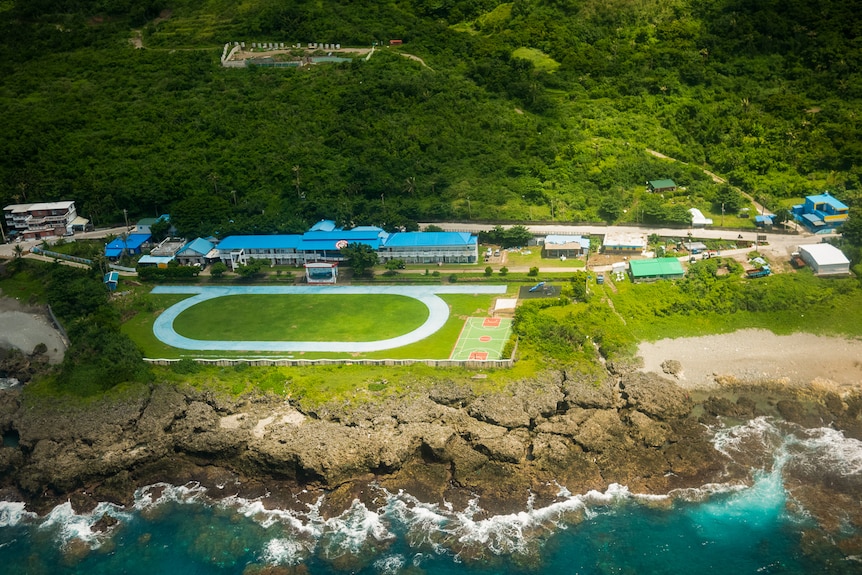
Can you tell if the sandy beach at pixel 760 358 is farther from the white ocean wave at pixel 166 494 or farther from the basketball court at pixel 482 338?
the white ocean wave at pixel 166 494

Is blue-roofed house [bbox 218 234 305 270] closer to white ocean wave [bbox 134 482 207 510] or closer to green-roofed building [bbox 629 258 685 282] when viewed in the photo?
white ocean wave [bbox 134 482 207 510]

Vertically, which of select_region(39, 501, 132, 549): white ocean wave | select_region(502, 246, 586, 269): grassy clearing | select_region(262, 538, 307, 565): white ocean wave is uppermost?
select_region(502, 246, 586, 269): grassy clearing

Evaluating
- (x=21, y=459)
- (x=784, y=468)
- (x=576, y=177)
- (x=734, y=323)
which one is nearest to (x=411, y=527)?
(x=784, y=468)

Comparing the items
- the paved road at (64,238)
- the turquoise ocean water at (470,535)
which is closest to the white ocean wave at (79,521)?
the turquoise ocean water at (470,535)

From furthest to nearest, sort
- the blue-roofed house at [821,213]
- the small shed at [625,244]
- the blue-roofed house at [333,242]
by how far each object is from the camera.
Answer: the blue-roofed house at [333,242], the small shed at [625,244], the blue-roofed house at [821,213]

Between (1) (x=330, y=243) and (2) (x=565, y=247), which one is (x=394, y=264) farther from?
(2) (x=565, y=247)

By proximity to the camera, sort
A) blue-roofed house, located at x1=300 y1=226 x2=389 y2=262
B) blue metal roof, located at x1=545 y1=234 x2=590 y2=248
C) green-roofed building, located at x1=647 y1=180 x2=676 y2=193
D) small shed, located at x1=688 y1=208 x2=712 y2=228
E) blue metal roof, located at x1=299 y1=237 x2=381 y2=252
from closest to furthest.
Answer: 1. blue metal roof, located at x1=545 y1=234 x2=590 y2=248
2. small shed, located at x1=688 y1=208 x2=712 y2=228
3. blue metal roof, located at x1=299 y1=237 x2=381 y2=252
4. blue-roofed house, located at x1=300 y1=226 x2=389 y2=262
5. green-roofed building, located at x1=647 y1=180 x2=676 y2=193

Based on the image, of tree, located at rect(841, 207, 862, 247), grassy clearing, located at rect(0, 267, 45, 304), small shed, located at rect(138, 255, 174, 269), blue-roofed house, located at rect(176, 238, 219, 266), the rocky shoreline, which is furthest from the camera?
blue-roofed house, located at rect(176, 238, 219, 266)

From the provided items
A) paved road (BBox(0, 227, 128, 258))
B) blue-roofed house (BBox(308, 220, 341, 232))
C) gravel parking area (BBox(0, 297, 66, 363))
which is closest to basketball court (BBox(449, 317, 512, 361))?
blue-roofed house (BBox(308, 220, 341, 232))
